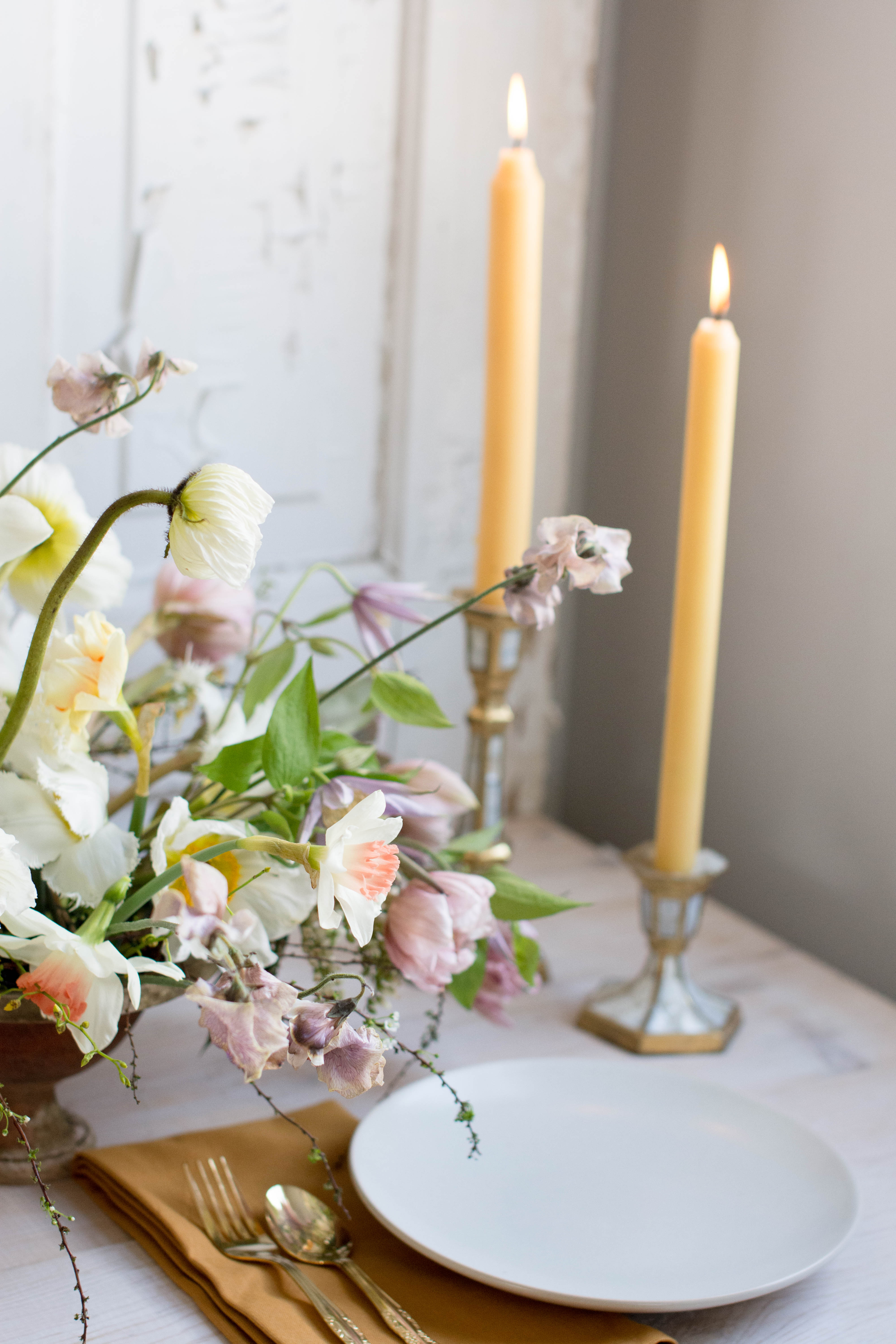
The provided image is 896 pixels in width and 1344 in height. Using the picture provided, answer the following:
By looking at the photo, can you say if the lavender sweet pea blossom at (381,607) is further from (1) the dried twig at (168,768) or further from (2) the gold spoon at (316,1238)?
(2) the gold spoon at (316,1238)

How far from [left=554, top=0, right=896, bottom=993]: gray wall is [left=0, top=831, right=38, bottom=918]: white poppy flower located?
22.3 inches

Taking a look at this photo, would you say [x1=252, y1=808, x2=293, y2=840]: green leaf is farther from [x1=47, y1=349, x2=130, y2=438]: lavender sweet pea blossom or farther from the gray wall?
the gray wall

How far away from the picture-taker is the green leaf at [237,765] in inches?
21.1

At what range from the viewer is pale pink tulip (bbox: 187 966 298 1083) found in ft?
A: 1.24

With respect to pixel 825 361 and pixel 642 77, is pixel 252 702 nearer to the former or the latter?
pixel 825 361

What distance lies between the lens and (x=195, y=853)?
0.46 m

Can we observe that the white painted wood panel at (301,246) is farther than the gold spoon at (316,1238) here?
Yes

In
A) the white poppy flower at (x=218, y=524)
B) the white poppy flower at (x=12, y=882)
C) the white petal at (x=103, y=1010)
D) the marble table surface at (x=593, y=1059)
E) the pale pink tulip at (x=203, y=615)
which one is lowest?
the marble table surface at (x=593, y=1059)

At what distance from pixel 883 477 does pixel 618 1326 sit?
0.52 metres

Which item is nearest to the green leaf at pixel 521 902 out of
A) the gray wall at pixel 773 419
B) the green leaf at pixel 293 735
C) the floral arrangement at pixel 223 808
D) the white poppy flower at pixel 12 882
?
the floral arrangement at pixel 223 808

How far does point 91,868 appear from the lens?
50cm

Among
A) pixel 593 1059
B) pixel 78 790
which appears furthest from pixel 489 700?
pixel 78 790

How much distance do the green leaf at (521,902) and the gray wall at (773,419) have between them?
330 millimetres

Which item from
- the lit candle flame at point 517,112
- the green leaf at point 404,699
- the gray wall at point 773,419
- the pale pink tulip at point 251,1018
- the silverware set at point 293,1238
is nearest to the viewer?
the pale pink tulip at point 251,1018
